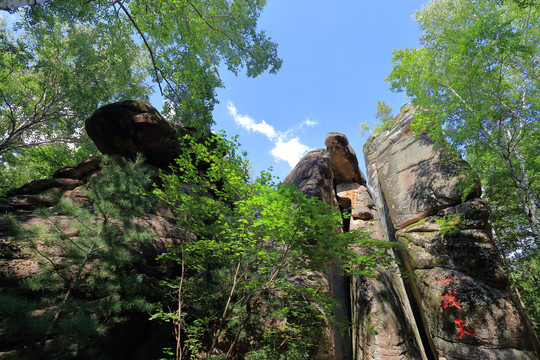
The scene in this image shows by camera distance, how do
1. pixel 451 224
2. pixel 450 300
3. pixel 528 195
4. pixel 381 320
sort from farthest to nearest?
1. pixel 451 224
2. pixel 381 320
3. pixel 450 300
4. pixel 528 195

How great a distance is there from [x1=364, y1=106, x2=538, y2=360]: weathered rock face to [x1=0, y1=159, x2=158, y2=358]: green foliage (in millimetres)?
9005

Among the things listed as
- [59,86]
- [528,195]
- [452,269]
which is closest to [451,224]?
[452,269]

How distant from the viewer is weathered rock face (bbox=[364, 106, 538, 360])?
5.96m

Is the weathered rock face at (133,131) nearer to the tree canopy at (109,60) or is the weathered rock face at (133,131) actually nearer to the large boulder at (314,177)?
the tree canopy at (109,60)

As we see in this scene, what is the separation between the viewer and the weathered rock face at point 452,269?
5.96 m

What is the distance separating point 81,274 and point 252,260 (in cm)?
335

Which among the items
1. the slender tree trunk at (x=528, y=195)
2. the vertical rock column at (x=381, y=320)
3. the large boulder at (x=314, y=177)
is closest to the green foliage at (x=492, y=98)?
the slender tree trunk at (x=528, y=195)

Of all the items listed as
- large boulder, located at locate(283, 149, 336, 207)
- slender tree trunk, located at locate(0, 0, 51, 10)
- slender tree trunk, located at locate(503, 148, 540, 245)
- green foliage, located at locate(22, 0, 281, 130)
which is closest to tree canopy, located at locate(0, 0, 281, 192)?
green foliage, located at locate(22, 0, 281, 130)

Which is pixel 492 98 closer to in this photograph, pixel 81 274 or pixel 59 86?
pixel 81 274

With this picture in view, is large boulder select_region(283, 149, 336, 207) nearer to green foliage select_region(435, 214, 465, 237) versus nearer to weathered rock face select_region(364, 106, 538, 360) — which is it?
weathered rock face select_region(364, 106, 538, 360)

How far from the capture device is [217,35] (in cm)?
809

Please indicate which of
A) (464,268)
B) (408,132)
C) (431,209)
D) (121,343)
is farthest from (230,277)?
(408,132)

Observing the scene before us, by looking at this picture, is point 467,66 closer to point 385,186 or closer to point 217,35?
point 385,186

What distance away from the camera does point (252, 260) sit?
507 cm
